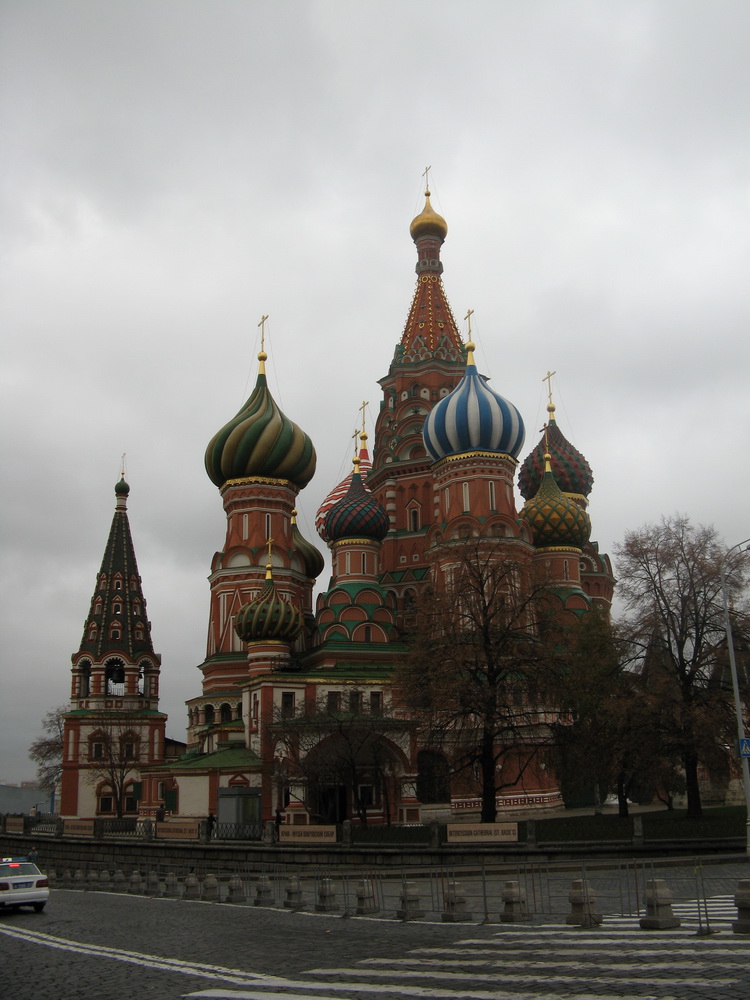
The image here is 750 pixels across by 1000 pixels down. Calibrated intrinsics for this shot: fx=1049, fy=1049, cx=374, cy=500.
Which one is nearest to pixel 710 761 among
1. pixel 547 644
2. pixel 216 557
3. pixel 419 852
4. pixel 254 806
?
pixel 547 644

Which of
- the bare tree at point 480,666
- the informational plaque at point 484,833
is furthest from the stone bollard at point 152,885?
the bare tree at point 480,666

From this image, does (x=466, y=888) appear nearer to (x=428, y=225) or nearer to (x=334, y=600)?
(x=334, y=600)

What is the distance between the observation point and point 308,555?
5616cm

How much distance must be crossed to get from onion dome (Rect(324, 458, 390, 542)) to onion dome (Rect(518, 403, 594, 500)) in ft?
40.1

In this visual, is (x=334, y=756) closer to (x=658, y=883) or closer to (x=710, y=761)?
(x=710, y=761)

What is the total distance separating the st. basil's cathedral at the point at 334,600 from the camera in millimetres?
39938

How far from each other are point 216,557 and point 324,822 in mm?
17620

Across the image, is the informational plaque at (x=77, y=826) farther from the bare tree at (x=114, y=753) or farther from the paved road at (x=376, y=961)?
the paved road at (x=376, y=961)

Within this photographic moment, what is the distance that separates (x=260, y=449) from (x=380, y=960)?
41.7 meters

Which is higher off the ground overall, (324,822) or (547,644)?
(547,644)

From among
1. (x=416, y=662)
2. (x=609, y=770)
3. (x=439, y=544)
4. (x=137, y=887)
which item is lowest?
(x=137, y=887)

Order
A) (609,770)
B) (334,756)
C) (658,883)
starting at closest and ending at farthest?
1. (658,883)
2. (609,770)
3. (334,756)

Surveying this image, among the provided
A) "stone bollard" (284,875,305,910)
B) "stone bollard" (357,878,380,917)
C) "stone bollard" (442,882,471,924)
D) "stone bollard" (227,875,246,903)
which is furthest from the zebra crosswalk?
"stone bollard" (227,875,246,903)

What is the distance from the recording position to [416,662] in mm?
31156
